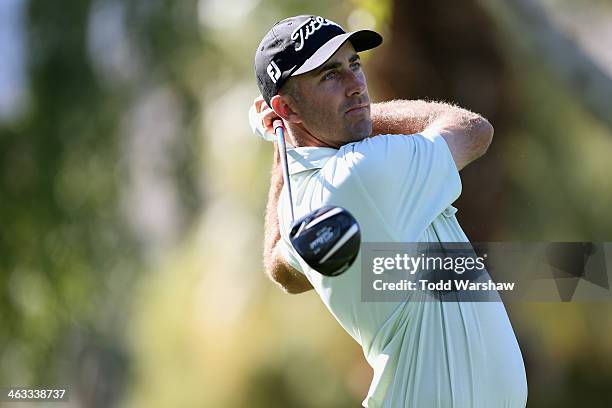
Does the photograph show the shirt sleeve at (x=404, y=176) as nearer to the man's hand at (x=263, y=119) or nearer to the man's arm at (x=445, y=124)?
the man's arm at (x=445, y=124)

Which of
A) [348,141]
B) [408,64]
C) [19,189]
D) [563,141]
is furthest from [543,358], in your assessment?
[348,141]

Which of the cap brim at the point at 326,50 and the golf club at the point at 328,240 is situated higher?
the cap brim at the point at 326,50

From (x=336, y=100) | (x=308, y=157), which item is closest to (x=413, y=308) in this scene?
(x=308, y=157)

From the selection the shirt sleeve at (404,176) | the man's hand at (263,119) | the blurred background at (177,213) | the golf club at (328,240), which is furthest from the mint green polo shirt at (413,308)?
the blurred background at (177,213)

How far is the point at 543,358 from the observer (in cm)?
896

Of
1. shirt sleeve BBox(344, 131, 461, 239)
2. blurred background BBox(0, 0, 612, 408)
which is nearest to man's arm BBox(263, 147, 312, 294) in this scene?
shirt sleeve BBox(344, 131, 461, 239)

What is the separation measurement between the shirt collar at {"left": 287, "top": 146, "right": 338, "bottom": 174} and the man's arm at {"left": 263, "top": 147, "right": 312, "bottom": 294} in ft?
0.74

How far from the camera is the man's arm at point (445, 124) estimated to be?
3.23 meters

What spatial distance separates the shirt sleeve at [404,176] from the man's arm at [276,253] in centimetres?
47

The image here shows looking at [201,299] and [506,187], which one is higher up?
[506,187]

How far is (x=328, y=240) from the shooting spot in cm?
266

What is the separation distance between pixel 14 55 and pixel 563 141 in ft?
14.0

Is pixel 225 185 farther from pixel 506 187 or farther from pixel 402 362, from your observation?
pixel 402 362

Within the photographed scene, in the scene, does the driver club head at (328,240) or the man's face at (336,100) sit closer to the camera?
the driver club head at (328,240)
